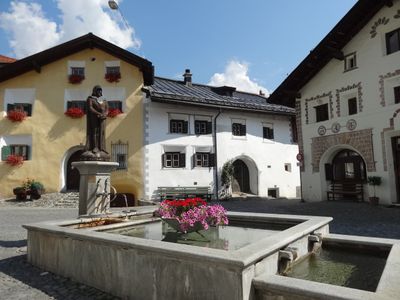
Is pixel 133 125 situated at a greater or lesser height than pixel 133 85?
lesser

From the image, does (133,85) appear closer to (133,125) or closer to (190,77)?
(133,125)

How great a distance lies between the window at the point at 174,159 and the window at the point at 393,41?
11753 mm

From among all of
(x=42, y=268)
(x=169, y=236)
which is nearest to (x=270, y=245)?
(x=169, y=236)

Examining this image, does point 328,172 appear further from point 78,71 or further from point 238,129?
point 78,71

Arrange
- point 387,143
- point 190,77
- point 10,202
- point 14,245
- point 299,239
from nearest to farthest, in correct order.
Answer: point 299,239 → point 14,245 → point 387,143 → point 10,202 → point 190,77

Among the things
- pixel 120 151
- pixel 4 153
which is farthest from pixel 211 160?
pixel 4 153

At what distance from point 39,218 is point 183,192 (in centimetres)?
870

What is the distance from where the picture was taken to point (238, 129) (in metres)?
21.9

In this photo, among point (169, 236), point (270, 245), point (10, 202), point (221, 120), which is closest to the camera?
point (270, 245)

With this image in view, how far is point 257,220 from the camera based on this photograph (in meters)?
6.21

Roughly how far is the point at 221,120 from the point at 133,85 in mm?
6017

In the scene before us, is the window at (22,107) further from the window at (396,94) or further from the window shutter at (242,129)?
the window at (396,94)

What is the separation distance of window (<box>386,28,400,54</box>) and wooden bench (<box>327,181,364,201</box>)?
5842 mm

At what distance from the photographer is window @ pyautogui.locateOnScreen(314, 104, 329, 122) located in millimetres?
15925
